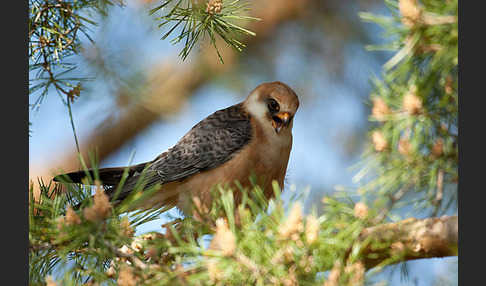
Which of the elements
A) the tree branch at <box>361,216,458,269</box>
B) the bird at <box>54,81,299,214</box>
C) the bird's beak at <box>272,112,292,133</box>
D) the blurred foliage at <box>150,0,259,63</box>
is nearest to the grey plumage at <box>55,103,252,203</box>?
the bird at <box>54,81,299,214</box>

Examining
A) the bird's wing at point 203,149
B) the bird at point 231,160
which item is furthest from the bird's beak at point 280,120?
the bird's wing at point 203,149

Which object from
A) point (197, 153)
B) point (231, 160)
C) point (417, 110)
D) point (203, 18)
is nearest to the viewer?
point (417, 110)

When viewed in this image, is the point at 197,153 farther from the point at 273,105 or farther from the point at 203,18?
the point at 203,18

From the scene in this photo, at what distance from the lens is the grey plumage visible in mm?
3200

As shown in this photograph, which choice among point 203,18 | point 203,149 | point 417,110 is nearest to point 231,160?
point 203,149

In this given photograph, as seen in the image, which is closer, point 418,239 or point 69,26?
point 418,239

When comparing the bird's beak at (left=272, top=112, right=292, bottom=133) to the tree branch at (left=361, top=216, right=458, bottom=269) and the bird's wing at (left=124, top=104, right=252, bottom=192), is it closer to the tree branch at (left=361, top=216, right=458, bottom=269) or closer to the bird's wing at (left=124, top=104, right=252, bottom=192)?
the bird's wing at (left=124, top=104, right=252, bottom=192)

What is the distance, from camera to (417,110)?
5.10ft

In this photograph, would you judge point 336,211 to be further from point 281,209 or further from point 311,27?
point 311,27

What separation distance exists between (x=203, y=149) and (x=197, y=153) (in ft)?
0.14

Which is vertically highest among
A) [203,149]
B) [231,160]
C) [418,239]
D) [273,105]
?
[273,105]

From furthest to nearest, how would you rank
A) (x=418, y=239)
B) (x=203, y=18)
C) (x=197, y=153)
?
1. (x=197, y=153)
2. (x=203, y=18)
3. (x=418, y=239)

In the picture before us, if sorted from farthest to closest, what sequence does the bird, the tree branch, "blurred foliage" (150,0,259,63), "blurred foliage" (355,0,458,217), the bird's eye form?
the bird's eye, the bird, "blurred foliage" (150,0,259,63), the tree branch, "blurred foliage" (355,0,458,217)

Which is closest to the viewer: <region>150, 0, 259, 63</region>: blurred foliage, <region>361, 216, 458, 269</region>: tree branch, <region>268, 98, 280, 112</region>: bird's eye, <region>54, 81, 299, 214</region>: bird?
<region>361, 216, 458, 269</region>: tree branch
